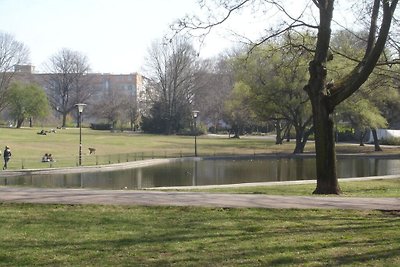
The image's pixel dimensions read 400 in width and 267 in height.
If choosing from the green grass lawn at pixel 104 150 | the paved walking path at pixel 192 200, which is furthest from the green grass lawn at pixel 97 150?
the paved walking path at pixel 192 200

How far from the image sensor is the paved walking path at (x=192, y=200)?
12.6 meters

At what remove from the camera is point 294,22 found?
1864 centimetres

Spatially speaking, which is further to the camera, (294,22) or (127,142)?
(127,142)

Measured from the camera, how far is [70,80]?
4262 inches

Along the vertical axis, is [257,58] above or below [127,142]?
above

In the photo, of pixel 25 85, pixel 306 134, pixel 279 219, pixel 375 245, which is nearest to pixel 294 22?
pixel 279 219

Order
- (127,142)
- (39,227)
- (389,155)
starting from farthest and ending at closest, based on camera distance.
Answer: (127,142), (389,155), (39,227)

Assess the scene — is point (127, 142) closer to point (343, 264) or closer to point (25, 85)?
point (25, 85)

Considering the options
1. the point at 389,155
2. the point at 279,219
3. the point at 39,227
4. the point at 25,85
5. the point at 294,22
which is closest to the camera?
the point at 39,227

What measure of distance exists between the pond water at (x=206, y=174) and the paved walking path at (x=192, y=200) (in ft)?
44.9

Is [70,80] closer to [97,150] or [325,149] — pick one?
[97,150]

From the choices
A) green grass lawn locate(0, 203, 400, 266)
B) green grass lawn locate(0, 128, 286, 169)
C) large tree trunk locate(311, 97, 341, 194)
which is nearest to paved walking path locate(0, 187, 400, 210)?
green grass lawn locate(0, 203, 400, 266)

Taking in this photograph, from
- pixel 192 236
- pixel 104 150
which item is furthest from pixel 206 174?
pixel 192 236

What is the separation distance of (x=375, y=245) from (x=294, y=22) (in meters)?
11.7
